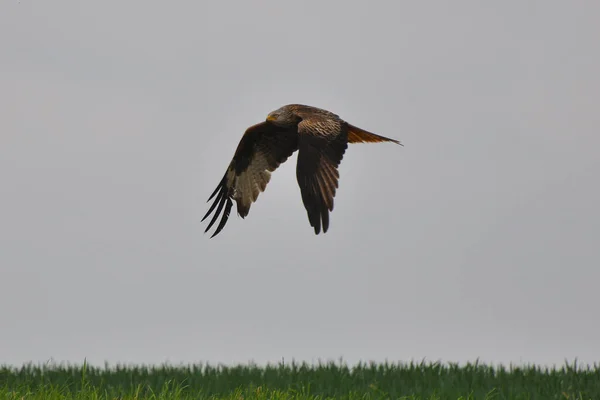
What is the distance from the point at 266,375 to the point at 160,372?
3.50ft

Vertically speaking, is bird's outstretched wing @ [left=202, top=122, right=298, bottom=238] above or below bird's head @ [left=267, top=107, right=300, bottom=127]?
below

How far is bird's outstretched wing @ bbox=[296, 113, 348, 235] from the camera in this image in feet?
21.0

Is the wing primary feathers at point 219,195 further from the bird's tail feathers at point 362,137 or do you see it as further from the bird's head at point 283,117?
the bird's tail feathers at point 362,137

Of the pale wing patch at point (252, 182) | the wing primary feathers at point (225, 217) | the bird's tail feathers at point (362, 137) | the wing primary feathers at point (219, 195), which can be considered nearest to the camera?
the bird's tail feathers at point (362, 137)

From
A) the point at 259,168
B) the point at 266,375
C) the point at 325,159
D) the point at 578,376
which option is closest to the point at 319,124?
the point at 325,159

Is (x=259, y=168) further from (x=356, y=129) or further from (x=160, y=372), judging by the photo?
(x=160, y=372)

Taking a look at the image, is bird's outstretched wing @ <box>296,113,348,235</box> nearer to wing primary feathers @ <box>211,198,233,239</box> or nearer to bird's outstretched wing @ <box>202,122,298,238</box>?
bird's outstretched wing @ <box>202,122,298,238</box>

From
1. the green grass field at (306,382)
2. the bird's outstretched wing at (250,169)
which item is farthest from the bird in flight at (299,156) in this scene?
the green grass field at (306,382)

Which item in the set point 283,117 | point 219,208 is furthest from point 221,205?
point 283,117

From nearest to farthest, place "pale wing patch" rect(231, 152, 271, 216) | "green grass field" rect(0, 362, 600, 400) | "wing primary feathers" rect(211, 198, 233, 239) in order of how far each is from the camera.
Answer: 1. "green grass field" rect(0, 362, 600, 400)
2. "wing primary feathers" rect(211, 198, 233, 239)
3. "pale wing patch" rect(231, 152, 271, 216)

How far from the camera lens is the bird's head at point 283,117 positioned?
26.3ft

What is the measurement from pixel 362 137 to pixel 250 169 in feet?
4.77

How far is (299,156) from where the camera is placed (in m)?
6.65

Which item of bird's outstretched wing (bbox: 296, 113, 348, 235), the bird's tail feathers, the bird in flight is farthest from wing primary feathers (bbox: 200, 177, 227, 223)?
bird's outstretched wing (bbox: 296, 113, 348, 235)
